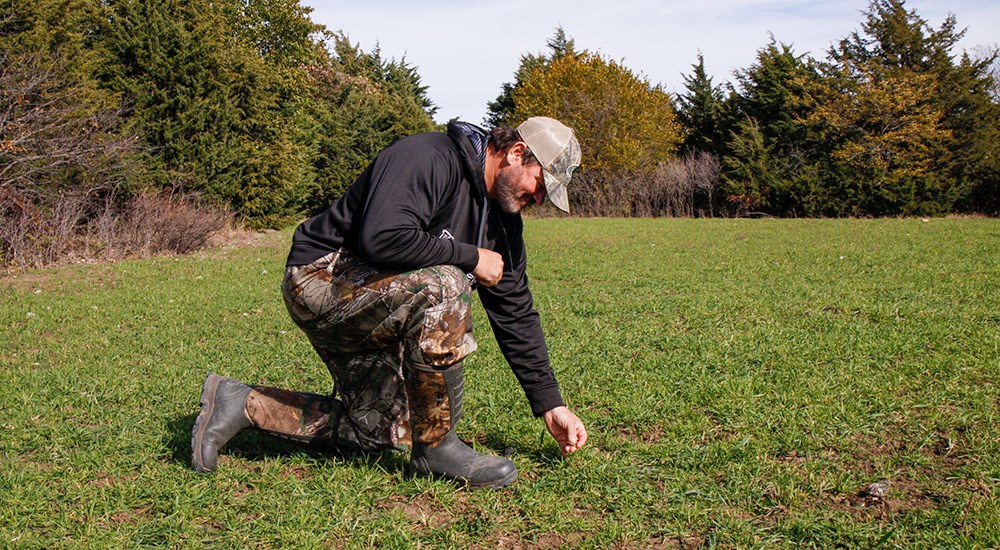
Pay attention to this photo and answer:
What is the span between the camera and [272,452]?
3455 millimetres

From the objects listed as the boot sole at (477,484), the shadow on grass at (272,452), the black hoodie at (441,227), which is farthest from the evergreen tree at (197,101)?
the boot sole at (477,484)

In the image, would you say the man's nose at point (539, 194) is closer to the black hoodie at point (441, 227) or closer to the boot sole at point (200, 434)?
the black hoodie at point (441, 227)

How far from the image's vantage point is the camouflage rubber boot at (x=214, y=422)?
3.14m

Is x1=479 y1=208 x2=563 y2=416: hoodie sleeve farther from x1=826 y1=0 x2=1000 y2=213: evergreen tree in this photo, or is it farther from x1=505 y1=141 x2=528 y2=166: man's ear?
x1=826 y1=0 x2=1000 y2=213: evergreen tree

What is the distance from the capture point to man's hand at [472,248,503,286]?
117 inches

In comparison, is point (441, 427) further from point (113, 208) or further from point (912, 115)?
point (912, 115)

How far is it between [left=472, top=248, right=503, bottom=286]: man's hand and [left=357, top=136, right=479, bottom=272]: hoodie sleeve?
32 mm

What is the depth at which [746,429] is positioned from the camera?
11.8 ft

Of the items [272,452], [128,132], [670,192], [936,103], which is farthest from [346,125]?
[272,452]

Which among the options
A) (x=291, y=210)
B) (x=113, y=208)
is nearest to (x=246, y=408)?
(x=113, y=208)

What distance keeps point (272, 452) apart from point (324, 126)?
2707 cm

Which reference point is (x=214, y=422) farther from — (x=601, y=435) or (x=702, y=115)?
(x=702, y=115)

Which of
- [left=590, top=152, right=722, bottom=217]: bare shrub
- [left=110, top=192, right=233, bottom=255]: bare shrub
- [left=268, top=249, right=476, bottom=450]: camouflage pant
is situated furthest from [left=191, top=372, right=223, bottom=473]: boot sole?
[left=590, top=152, right=722, bottom=217]: bare shrub

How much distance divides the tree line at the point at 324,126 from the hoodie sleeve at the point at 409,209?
33.0ft
